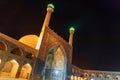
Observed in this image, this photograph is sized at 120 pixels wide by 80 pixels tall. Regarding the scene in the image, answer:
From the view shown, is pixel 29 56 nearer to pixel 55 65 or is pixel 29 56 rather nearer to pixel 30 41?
pixel 30 41

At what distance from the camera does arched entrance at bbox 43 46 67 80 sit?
63.2ft

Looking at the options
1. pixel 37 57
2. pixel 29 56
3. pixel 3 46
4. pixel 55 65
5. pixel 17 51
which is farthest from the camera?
Answer: pixel 55 65

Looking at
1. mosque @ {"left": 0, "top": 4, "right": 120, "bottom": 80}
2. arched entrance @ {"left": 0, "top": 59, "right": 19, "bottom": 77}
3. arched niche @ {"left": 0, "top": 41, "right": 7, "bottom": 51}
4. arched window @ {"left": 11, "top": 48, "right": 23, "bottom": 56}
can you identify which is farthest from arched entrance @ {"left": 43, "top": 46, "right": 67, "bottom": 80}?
arched niche @ {"left": 0, "top": 41, "right": 7, "bottom": 51}

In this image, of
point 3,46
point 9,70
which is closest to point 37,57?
point 3,46

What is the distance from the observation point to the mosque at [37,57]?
11.8 m

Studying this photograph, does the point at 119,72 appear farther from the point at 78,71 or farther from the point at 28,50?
the point at 28,50

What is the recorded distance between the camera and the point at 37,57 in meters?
14.0

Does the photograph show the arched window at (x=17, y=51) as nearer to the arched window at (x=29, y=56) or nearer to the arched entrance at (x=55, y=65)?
the arched window at (x=29, y=56)

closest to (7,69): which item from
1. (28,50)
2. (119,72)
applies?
(28,50)

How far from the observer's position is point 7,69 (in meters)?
14.9

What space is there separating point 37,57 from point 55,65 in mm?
6838

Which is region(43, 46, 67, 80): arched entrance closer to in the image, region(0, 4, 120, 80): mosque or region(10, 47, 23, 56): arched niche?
region(0, 4, 120, 80): mosque

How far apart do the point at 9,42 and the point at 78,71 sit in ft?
62.0

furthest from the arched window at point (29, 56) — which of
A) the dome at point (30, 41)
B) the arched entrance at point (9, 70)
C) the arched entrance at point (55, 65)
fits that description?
the arched entrance at point (55, 65)
